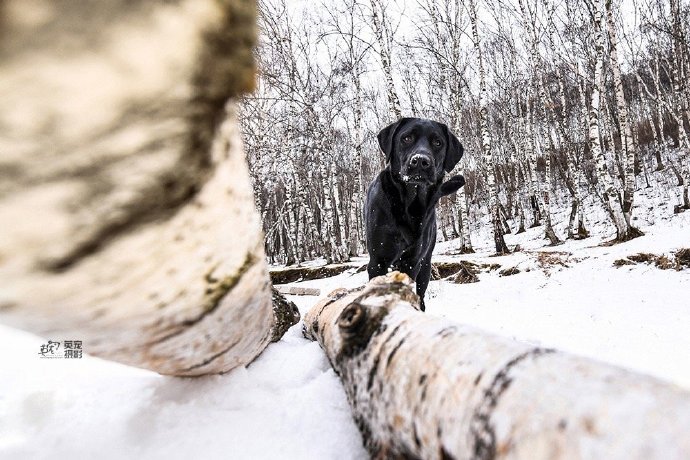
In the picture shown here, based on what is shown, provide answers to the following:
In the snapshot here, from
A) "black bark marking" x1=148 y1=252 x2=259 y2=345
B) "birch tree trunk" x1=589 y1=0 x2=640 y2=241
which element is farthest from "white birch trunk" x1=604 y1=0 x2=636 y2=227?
"black bark marking" x1=148 y1=252 x2=259 y2=345

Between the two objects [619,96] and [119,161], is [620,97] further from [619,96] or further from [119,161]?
[119,161]

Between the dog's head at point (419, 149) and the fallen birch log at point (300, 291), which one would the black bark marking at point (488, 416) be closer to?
the dog's head at point (419, 149)

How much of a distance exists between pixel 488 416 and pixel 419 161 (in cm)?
243

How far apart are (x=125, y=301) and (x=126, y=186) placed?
218 mm

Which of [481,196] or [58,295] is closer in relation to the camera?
[58,295]

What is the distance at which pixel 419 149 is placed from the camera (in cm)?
303

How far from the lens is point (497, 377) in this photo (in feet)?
2.03

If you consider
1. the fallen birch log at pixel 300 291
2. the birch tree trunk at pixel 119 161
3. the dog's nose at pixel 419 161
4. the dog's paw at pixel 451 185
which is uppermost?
the dog's nose at pixel 419 161

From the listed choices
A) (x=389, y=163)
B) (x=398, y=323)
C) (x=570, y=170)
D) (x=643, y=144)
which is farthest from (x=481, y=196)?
(x=398, y=323)

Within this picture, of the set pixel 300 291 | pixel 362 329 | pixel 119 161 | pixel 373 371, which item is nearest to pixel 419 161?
pixel 362 329

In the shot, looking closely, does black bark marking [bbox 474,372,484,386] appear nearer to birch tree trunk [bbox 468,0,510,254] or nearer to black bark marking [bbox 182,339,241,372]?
black bark marking [bbox 182,339,241,372]

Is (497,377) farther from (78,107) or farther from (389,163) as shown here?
(389,163)

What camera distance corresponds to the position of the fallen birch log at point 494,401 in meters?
0.43


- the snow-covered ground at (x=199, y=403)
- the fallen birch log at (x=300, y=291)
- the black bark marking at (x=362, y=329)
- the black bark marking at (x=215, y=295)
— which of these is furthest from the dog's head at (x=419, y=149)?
the fallen birch log at (x=300, y=291)
